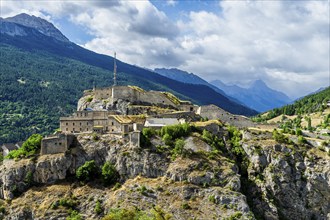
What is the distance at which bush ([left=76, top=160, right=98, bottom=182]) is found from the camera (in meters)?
85.4

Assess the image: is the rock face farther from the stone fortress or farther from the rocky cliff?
the stone fortress

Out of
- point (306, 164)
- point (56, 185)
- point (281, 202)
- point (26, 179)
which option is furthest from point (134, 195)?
point (306, 164)

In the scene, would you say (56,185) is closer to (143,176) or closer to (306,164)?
(143,176)

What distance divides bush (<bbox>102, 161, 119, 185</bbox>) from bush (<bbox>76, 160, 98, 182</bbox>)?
2.20m

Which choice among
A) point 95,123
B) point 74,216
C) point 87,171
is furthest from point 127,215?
point 95,123

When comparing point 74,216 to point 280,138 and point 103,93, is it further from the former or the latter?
point 103,93

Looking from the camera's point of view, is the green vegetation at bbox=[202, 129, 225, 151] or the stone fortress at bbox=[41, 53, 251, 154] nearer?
the stone fortress at bbox=[41, 53, 251, 154]

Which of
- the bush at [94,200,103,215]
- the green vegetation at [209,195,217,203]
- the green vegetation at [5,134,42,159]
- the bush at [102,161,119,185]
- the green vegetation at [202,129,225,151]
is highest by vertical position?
the green vegetation at [202,129,225,151]

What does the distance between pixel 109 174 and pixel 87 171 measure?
4.75 metres

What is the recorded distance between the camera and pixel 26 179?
278 feet

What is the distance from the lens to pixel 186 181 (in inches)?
3214

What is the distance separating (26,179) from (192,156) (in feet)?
116

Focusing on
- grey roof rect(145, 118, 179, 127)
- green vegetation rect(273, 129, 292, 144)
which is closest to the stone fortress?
grey roof rect(145, 118, 179, 127)

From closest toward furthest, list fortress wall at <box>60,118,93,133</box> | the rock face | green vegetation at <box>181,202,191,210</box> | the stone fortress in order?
green vegetation at <box>181,202,191,210</box> < the rock face < the stone fortress < fortress wall at <box>60,118,93,133</box>
